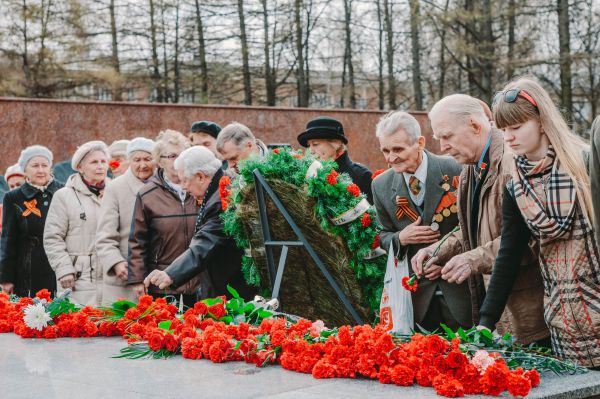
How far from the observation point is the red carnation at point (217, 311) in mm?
4477

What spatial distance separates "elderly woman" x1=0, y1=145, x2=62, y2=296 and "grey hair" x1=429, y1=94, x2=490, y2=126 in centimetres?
435

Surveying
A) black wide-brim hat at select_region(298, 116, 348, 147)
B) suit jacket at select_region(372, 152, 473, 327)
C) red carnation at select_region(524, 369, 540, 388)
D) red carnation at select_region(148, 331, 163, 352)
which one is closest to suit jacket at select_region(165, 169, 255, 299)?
black wide-brim hat at select_region(298, 116, 348, 147)

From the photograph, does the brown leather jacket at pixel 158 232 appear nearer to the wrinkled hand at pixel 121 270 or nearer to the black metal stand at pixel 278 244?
the wrinkled hand at pixel 121 270

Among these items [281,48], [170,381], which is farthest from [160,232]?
[281,48]

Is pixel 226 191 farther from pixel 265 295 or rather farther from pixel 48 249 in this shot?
pixel 48 249

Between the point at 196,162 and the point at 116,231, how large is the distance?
1.10m

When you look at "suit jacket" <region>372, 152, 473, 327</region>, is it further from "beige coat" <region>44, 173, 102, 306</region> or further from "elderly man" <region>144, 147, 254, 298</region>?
"beige coat" <region>44, 173, 102, 306</region>

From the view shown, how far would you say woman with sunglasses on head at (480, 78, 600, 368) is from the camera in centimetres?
298

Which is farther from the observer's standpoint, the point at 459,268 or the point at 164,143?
the point at 164,143

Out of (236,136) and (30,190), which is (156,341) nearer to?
(236,136)

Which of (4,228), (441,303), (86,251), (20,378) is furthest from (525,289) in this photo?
(4,228)

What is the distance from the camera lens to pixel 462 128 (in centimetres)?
385

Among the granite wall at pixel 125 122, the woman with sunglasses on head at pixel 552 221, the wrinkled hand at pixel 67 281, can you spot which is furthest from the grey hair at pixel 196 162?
the granite wall at pixel 125 122

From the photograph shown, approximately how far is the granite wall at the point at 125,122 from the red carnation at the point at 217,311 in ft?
27.3
